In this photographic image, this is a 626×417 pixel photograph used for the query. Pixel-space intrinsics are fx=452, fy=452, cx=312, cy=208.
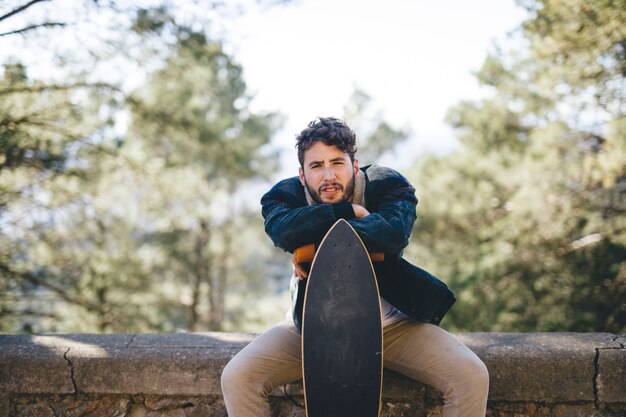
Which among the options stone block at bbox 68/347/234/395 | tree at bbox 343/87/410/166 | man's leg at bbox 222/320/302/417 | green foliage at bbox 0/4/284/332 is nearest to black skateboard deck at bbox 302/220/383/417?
man's leg at bbox 222/320/302/417

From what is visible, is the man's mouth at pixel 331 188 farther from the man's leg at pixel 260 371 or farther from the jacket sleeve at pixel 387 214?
the man's leg at pixel 260 371

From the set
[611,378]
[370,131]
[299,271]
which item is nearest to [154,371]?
[299,271]

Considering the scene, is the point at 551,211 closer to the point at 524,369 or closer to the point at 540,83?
the point at 540,83

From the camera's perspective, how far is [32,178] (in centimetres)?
648

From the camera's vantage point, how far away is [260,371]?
187 cm

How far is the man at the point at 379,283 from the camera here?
181 centimetres

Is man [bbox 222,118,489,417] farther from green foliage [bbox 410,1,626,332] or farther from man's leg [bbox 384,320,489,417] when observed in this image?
green foliage [bbox 410,1,626,332]

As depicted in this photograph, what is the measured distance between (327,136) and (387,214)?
50cm

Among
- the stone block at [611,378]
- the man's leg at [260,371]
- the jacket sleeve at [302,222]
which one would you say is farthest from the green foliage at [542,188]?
the man's leg at [260,371]

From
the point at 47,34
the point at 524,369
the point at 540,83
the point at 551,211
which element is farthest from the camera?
the point at 551,211

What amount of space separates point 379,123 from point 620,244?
12.4m

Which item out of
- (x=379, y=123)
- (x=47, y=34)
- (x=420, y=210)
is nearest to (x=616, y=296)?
(x=420, y=210)

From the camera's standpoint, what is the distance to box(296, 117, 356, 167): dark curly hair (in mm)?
2178

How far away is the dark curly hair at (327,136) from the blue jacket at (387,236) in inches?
10.4
